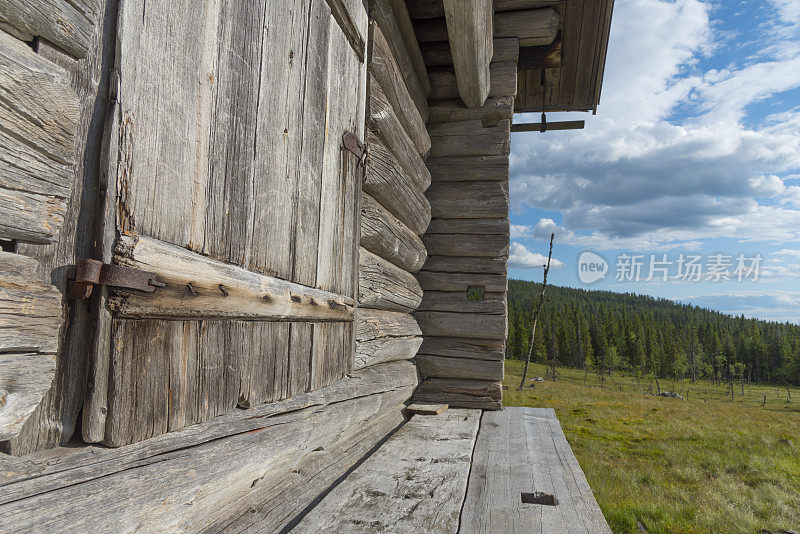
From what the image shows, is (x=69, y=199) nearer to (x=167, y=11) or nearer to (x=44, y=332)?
(x=44, y=332)

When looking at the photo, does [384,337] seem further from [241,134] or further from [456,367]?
[241,134]

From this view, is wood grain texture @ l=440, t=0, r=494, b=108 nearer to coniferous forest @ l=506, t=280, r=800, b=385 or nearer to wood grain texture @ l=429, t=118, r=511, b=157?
wood grain texture @ l=429, t=118, r=511, b=157

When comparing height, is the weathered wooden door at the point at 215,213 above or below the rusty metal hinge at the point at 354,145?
below

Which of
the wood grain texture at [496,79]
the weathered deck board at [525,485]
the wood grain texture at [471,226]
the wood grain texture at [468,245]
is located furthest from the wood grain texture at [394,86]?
the weathered deck board at [525,485]

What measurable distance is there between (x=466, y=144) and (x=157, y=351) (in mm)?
4137

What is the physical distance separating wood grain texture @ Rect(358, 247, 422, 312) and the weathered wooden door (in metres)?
0.51

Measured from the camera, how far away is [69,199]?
1036 mm

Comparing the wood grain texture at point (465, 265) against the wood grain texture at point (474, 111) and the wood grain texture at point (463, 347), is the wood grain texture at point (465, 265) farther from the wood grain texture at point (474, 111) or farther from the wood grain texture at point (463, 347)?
the wood grain texture at point (474, 111)

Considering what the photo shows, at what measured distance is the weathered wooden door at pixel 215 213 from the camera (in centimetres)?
116

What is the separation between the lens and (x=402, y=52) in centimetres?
384

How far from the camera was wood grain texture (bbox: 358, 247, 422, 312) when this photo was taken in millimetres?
2986

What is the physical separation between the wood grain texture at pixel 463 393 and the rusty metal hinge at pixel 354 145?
2.60 meters

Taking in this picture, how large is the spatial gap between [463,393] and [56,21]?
435 cm

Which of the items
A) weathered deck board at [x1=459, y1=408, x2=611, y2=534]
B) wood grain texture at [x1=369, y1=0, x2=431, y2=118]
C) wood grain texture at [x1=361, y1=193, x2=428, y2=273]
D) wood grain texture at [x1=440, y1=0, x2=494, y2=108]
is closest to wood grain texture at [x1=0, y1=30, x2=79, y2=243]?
weathered deck board at [x1=459, y1=408, x2=611, y2=534]
